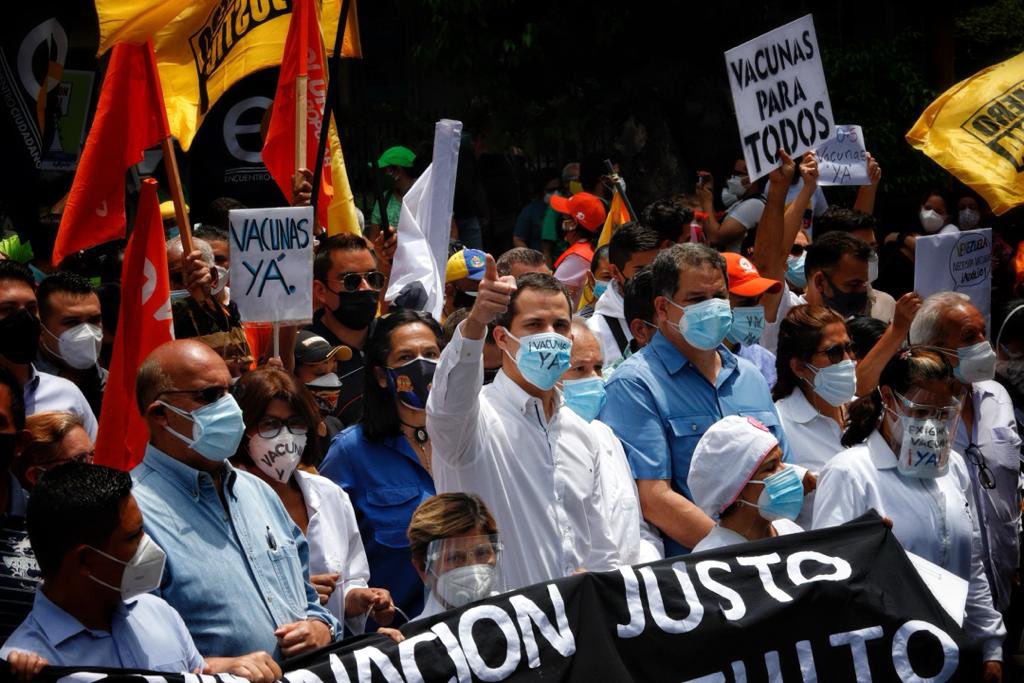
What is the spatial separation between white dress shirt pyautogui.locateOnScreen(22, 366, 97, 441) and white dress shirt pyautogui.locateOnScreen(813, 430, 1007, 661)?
2.98 m

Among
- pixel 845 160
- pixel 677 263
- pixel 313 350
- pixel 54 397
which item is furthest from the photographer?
pixel 845 160

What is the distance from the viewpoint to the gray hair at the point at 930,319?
6.95 metres

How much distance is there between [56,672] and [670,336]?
3.21m

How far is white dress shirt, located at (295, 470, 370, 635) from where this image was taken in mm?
4910

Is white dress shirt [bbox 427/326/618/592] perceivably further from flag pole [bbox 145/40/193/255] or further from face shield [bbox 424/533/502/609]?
flag pole [bbox 145/40/193/255]

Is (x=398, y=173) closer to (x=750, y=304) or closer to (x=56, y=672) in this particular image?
(x=750, y=304)

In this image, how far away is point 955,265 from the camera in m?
Answer: 7.89

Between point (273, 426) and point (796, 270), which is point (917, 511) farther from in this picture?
point (796, 270)

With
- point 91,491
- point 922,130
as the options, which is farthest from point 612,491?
point 922,130

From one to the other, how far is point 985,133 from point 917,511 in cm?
366

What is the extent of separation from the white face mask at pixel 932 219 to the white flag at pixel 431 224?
7.47 metres

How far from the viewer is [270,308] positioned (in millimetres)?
6254

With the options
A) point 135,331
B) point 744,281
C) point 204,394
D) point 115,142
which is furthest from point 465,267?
point 204,394

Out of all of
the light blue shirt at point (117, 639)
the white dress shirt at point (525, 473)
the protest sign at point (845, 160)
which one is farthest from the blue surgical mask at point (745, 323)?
the light blue shirt at point (117, 639)
